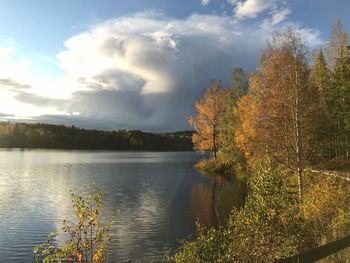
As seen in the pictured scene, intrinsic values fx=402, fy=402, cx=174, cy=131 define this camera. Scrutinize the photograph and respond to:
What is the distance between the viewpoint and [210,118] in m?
81.4

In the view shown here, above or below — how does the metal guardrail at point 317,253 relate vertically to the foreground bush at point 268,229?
above

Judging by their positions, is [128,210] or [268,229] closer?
[268,229]

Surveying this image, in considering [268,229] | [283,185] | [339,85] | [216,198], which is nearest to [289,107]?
[283,185]

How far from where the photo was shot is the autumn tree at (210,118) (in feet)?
265

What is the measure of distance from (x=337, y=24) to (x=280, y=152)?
45.4 m

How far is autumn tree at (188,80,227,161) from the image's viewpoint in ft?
265

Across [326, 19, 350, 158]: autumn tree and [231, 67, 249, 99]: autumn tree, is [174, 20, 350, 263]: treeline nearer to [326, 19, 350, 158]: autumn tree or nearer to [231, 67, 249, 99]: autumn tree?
[326, 19, 350, 158]: autumn tree

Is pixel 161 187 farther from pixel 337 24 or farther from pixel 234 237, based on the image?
pixel 234 237

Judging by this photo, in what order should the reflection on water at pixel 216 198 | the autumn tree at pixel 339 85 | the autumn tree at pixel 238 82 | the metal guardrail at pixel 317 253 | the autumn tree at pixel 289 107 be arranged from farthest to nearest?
the autumn tree at pixel 238 82 < the autumn tree at pixel 339 85 < the reflection on water at pixel 216 198 < the autumn tree at pixel 289 107 < the metal guardrail at pixel 317 253

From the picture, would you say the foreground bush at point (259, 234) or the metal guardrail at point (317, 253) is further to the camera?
the foreground bush at point (259, 234)

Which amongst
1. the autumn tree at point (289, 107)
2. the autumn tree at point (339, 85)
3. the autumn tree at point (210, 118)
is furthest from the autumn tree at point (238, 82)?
the autumn tree at point (289, 107)

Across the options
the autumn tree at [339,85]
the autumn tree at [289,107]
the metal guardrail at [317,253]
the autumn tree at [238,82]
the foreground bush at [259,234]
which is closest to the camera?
the metal guardrail at [317,253]

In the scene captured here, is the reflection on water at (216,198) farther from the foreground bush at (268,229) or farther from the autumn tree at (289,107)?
the foreground bush at (268,229)

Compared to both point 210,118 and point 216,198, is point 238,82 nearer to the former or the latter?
point 210,118
